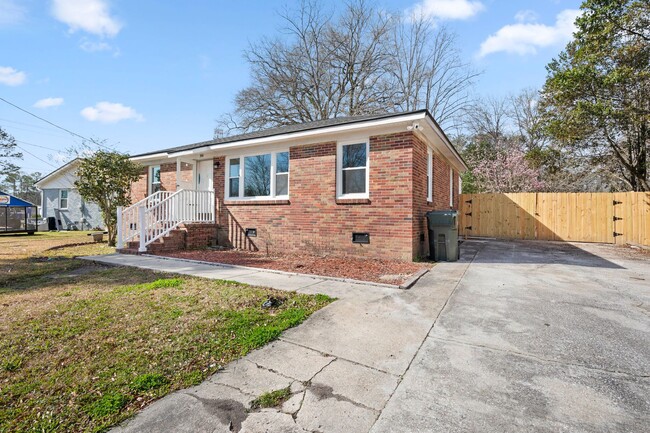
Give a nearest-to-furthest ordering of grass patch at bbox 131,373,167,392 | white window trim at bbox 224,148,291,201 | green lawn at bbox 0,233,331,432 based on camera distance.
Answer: green lawn at bbox 0,233,331,432
grass patch at bbox 131,373,167,392
white window trim at bbox 224,148,291,201

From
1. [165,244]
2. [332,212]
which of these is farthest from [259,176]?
[165,244]

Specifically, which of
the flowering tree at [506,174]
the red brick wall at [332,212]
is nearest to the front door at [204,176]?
the red brick wall at [332,212]

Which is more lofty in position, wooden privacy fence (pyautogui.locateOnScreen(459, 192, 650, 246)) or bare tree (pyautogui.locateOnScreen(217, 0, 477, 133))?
bare tree (pyautogui.locateOnScreen(217, 0, 477, 133))

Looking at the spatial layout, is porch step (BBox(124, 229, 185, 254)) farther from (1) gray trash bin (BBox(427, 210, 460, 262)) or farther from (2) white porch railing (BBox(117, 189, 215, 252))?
(1) gray trash bin (BBox(427, 210, 460, 262))

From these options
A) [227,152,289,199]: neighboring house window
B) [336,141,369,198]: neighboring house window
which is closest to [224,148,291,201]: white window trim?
[227,152,289,199]: neighboring house window

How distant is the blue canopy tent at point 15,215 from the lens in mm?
15742

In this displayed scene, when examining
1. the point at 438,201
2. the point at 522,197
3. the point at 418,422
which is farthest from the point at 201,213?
the point at 522,197

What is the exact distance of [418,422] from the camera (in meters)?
1.80

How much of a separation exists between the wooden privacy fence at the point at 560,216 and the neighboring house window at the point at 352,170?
30.6 ft

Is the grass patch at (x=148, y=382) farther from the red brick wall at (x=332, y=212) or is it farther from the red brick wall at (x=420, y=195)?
the red brick wall at (x=420, y=195)

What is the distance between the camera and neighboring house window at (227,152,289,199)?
353 inches

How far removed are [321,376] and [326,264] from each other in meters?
4.56

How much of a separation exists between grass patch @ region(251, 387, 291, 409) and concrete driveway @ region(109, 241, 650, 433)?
0.06m

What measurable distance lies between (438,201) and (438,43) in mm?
19037
